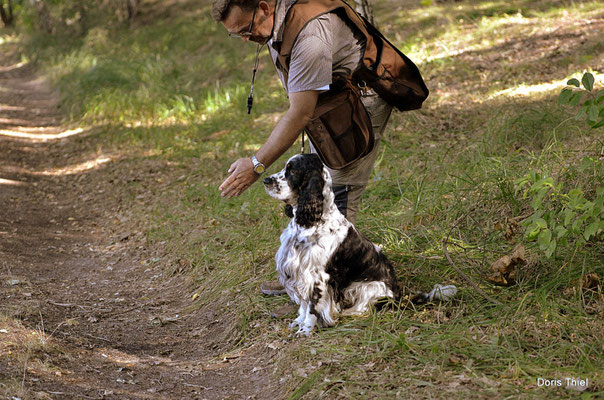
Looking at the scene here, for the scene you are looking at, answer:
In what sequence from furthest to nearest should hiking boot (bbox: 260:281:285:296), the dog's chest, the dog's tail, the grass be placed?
hiking boot (bbox: 260:281:285:296) < the dog's tail < the dog's chest < the grass

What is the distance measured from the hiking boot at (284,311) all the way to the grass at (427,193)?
0.09 metres

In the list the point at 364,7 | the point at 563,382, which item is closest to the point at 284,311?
the point at 563,382

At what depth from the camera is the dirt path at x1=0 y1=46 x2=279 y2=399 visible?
12.5ft

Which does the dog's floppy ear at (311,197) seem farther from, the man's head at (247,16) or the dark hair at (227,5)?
the dark hair at (227,5)

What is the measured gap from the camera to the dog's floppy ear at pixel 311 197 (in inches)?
154

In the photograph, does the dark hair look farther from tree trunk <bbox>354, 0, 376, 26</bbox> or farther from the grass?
tree trunk <bbox>354, 0, 376, 26</bbox>

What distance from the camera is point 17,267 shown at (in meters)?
5.96

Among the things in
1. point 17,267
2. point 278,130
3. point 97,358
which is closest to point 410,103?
point 278,130

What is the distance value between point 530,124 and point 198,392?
15.8 ft

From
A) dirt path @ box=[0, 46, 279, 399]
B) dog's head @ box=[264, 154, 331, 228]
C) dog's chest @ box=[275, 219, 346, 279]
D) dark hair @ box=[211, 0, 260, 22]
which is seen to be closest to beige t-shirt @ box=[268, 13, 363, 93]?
dark hair @ box=[211, 0, 260, 22]

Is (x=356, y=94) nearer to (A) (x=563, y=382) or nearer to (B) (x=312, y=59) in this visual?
(B) (x=312, y=59)

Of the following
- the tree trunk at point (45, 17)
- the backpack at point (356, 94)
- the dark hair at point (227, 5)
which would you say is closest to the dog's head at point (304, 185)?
the backpack at point (356, 94)

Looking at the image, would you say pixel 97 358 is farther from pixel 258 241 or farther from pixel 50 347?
pixel 258 241

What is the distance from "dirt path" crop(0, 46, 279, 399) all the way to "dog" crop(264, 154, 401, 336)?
0.59 metres
